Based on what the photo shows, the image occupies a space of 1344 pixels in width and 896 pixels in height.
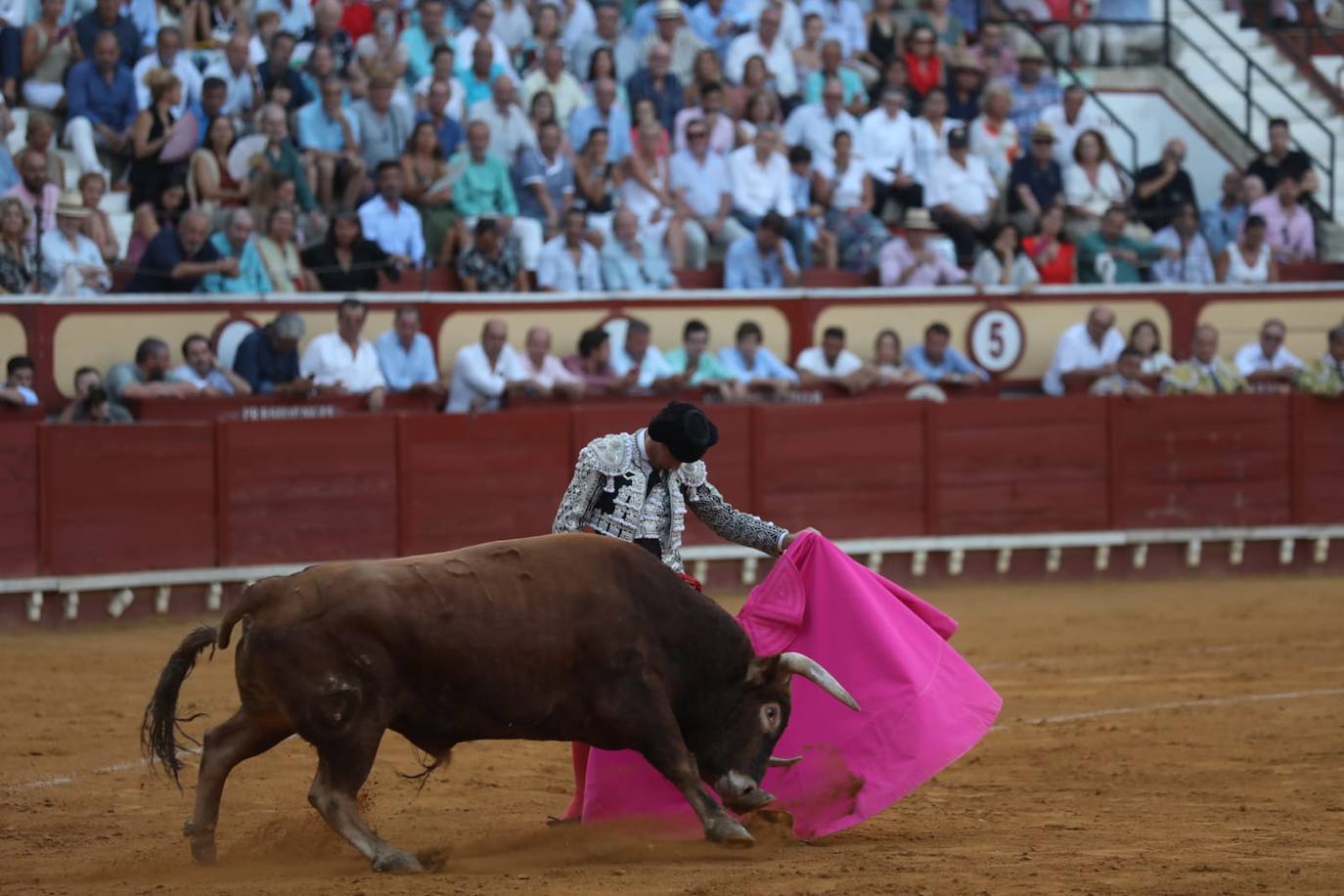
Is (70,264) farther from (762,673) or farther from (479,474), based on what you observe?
(762,673)

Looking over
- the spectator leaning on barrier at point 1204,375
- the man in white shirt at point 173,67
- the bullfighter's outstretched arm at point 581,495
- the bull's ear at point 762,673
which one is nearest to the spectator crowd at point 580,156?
the man in white shirt at point 173,67

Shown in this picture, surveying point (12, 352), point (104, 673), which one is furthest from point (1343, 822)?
point (12, 352)

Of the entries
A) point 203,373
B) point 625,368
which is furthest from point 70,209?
point 625,368

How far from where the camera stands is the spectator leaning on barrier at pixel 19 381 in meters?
10.3

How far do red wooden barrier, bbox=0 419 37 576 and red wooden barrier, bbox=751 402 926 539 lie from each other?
4250 millimetres

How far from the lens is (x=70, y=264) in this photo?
416 inches

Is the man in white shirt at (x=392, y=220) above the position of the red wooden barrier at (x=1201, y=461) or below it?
above

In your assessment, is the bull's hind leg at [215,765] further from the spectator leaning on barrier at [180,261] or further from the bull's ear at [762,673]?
the spectator leaning on barrier at [180,261]

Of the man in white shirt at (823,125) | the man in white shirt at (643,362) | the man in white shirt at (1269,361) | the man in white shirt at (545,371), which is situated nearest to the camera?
the man in white shirt at (545,371)

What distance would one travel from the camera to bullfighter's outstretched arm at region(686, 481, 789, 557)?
5.80 meters

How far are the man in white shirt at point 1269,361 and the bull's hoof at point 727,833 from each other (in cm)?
885

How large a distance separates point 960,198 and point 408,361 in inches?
168

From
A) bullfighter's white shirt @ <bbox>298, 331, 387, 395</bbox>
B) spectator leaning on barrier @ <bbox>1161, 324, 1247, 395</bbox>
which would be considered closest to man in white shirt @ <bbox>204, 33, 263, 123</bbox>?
bullfighter's white shirt @ <bbox>298, 331, 387, 395</bbox>

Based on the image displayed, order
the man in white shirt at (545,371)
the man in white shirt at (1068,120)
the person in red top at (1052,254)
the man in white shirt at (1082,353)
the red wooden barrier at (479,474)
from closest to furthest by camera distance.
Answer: the red wooden barrier at (479,474)
the man in white shirt at (545,371)
the man in white shirt at (1082,353)
the person in red top at (1052,254)
the man in white shirt at (1068,120)
